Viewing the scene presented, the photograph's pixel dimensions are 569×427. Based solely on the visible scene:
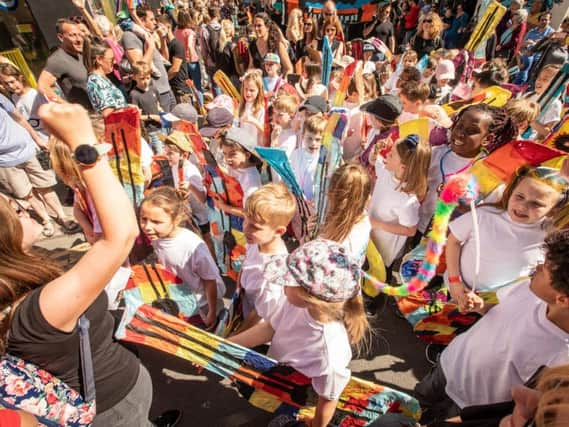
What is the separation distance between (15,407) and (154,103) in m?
4.00

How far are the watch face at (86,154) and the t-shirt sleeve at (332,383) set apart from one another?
4.35ft

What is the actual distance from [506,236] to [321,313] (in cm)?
134

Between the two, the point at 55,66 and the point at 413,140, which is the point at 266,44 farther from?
the point at 413,140

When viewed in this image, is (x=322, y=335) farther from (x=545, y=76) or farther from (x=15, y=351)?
(x=545, y=76)

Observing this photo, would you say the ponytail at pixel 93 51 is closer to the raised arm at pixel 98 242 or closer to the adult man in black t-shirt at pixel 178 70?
the adult man in black t-shirt at pixel 178 70

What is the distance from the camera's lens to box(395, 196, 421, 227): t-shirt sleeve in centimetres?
242

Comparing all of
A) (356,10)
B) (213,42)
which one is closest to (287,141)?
(213,42)

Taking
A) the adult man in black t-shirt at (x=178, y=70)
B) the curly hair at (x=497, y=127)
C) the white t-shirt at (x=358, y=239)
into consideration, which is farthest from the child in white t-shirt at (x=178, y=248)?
the adult man in black t-shirt at (x=178, y=70)

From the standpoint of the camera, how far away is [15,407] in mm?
1049

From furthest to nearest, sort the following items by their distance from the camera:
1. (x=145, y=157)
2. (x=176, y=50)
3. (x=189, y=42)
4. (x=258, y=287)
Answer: (x=189, y=42) < (x=176, y=50) < (x=145, y=157) < (x=258, y=287)

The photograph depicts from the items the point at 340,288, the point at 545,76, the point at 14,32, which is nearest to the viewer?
the point at 340,288

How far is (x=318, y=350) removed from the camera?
1.53m

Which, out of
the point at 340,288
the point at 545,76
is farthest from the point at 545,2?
the point at 340,288

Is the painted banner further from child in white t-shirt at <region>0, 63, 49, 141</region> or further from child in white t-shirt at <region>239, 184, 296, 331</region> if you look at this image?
child in white t-shirt at <region>239, 184, 296, 331</region>
